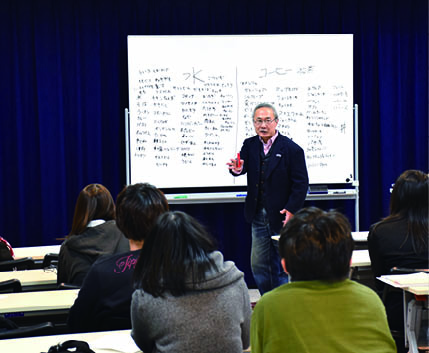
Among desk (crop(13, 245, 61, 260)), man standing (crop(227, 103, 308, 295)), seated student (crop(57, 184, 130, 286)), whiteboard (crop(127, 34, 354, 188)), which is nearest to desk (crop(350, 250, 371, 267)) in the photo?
man standing (crop(227, 103, 308, 295))

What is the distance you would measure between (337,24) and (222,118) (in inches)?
64.6

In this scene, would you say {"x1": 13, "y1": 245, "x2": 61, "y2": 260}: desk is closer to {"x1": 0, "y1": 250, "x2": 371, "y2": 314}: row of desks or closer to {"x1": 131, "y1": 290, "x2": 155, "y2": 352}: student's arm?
{"x1": 0, "y1": 250, "x2": 371, "y2": 314}: row of desks

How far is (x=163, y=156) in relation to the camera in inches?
220

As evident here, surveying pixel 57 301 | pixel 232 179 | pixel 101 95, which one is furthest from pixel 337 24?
pixel 57 301

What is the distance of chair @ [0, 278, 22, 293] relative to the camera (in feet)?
9.61

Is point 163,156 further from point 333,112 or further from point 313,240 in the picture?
point 313,240

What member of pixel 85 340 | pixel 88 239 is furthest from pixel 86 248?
pixel 85 340

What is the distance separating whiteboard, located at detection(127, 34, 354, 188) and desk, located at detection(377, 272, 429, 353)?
3.03m

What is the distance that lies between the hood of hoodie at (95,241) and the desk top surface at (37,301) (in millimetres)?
260

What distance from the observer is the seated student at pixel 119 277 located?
2057 millimetres

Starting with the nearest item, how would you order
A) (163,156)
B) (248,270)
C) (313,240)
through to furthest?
(313,240)
(163,156)
(248,270)

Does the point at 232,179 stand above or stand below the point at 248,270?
above

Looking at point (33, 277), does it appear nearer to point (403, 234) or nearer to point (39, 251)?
point (39, 251)

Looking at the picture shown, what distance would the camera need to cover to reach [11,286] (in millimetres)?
2955
